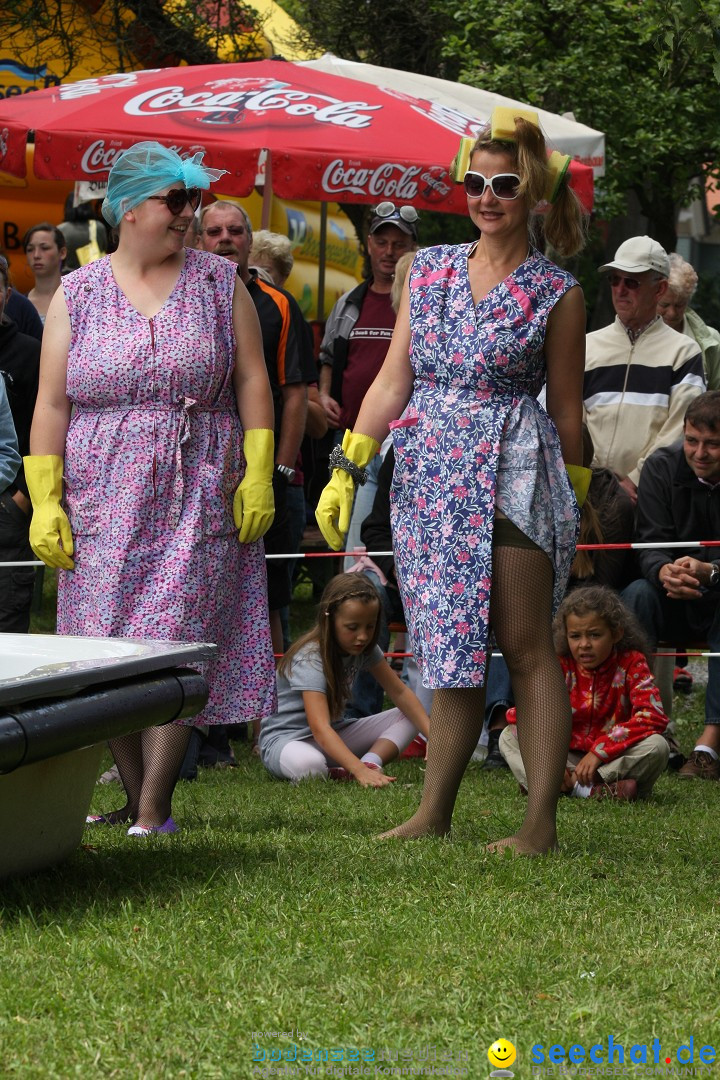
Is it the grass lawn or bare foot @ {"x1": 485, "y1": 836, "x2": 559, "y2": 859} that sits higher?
the grass lawn

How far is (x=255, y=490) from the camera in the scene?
15.8ft

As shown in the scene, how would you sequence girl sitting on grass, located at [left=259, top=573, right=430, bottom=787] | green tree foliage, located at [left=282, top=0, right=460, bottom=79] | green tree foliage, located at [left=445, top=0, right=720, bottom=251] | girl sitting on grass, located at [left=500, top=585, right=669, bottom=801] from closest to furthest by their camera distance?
girl sitting on grass, located at [left=500, top=585, right=669, bottom=801], girl sitting on grass, located at [left=259, top=573, right=430, bottom=787], green tree foliage, located at [left=445, top=0, right=720, bottom=251], green tree foliage, located at [left=282, top=0, right=460, bottom=79]

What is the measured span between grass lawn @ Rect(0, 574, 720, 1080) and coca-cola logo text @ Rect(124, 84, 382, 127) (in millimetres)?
5196

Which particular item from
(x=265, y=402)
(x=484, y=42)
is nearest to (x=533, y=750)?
(x=265, y=402)

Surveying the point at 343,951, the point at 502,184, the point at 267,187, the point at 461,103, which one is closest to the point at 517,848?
the point at 343,951

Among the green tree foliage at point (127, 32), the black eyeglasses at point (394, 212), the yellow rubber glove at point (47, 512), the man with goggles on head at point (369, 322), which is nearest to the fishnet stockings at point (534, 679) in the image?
the yellow rubber glove at point (47, 512)

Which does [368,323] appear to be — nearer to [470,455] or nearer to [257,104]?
[257,104]

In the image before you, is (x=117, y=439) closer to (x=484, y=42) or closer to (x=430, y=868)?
(x=430, y=868)

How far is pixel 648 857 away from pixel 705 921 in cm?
89

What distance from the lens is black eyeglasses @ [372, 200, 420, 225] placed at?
834 cm

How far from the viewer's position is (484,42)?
16.9 metres

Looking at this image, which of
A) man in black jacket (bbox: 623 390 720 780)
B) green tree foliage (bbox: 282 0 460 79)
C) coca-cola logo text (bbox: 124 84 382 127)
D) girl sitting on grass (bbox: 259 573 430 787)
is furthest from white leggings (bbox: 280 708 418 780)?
green tree foliage (bbox: 282 0 460 79)

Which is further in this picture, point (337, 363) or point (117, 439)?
point (337, 363)

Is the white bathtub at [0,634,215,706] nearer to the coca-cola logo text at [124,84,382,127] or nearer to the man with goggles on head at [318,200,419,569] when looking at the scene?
the man with goggles on head at [318,200,419,569]
